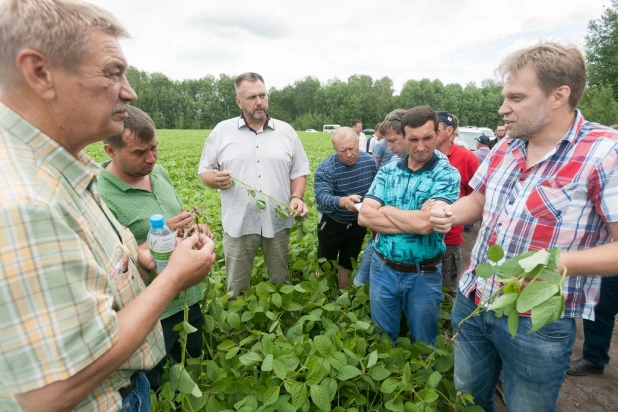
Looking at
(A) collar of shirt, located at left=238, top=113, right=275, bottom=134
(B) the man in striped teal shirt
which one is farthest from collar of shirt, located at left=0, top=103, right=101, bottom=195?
(B) the man in striped teal shirt

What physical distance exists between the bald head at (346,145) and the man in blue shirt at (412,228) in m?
0.95

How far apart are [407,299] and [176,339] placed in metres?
1.73

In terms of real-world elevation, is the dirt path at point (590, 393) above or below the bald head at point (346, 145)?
below

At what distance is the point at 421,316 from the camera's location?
2584 millimetres

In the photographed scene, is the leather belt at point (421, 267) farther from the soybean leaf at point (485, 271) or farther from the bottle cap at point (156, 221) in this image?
the bottle cap at point (156, 221)

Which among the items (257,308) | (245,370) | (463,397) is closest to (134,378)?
(245,370)

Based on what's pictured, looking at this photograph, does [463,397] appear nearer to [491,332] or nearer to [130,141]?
[491,332]

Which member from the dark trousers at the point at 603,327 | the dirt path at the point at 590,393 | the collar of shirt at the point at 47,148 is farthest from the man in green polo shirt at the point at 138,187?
the dark trousers at the point at 603,327

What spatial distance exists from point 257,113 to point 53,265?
8.43 feet

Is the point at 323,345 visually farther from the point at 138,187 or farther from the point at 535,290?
the point at 138,187

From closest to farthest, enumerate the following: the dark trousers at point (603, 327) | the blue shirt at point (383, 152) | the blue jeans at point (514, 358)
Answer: the blue jeans at point (514, 358) < the dark trousers at point (603, 327) < the blue shirt at point (383, 152)

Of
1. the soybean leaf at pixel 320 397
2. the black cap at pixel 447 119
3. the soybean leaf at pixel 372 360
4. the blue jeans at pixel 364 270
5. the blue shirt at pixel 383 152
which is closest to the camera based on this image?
the soybean leaf at pixel 320 397

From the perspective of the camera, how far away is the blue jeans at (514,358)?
65.7 inches

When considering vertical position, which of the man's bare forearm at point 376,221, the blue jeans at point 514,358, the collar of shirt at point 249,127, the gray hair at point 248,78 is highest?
the gray hair at point 248,78
